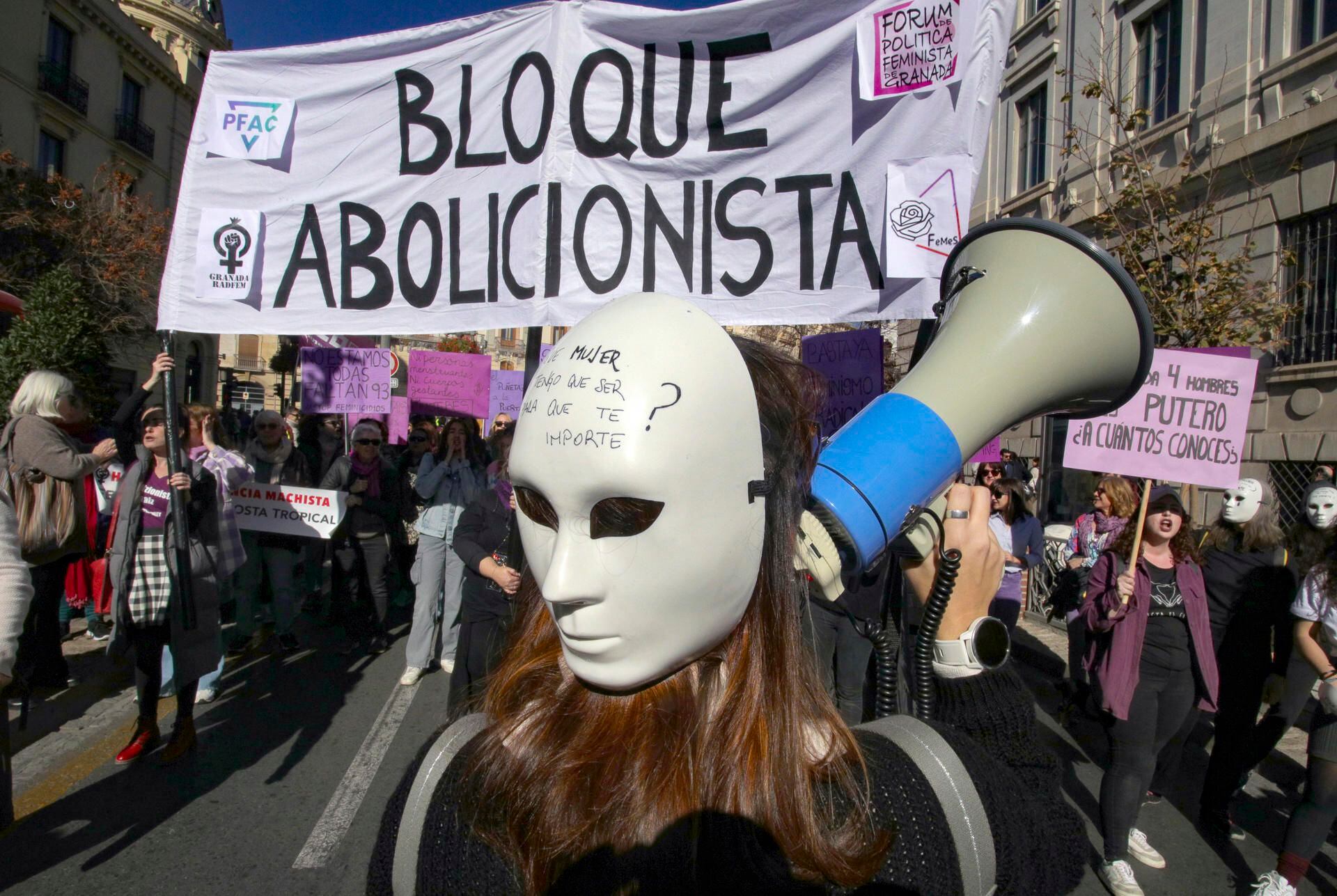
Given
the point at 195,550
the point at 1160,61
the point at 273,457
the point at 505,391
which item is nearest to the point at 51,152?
the point at 505,391

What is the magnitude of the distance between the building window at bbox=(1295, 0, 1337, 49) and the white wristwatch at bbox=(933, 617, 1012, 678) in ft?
39.6

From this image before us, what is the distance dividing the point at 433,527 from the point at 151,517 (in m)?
2.01

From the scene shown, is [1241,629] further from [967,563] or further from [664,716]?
[664,716]

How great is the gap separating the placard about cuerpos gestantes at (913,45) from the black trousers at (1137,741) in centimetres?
274

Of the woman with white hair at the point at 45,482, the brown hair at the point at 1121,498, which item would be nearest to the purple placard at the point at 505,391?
the woman with white hair at the point at 45,482

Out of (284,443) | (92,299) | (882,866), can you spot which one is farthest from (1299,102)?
(92,299)

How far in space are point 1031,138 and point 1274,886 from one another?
15.9 m

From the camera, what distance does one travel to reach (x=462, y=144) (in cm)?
285

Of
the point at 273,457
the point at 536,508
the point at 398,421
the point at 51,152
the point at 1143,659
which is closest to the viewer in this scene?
the point at 536,508

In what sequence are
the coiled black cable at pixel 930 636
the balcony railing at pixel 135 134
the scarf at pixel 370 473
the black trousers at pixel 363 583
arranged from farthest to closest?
the balcony railing at pixel 135 134 → the scarf at pixel 370 473 → the black trousers at pixel 363 583 → the coiled black cable at pixel 930 636

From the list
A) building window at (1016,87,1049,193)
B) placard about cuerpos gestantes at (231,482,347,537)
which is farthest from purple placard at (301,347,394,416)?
building window at (1016,87,1049,193)

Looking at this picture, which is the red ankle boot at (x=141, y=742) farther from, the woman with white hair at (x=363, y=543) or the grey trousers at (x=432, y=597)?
the woman with white hair at (x=363, y=543)

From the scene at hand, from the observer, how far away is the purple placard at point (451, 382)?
932 cm

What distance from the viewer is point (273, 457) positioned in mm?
6555
